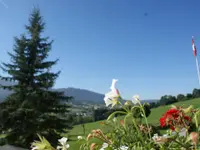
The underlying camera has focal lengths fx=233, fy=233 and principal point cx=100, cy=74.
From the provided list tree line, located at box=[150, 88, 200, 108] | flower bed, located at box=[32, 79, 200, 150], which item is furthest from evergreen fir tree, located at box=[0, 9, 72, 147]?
tree line, located at box=[150, 88, 200, 108]

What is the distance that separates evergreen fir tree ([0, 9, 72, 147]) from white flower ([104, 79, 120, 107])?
10451 millimetres

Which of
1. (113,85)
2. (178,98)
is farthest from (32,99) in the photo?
(178,98)

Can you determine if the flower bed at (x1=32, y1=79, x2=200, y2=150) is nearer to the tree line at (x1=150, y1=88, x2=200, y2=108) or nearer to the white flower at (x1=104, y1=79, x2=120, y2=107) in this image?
the white flower at (x1=104, y1=79, x2=120, y2=107)

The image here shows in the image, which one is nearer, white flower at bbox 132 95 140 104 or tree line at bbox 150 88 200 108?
white flower at bbox 132 95 140 104

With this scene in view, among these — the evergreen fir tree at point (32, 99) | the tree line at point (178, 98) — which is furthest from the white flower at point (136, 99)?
the tree line at point (178, 98)

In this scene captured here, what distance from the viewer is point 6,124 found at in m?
11.2

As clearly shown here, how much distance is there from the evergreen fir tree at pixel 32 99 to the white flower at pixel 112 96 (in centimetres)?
1045

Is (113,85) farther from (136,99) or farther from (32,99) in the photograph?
(32,99)

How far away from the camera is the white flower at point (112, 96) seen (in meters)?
0.86

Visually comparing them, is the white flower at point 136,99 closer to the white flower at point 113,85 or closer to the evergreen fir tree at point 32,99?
the white flower at point 113,85

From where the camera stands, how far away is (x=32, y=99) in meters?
11.4

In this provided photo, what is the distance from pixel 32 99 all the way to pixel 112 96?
11.1m

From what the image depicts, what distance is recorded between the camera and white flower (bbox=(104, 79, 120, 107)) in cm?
86

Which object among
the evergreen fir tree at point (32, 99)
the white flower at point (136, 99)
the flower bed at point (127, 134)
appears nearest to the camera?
the flower bed at point (127, 134)
